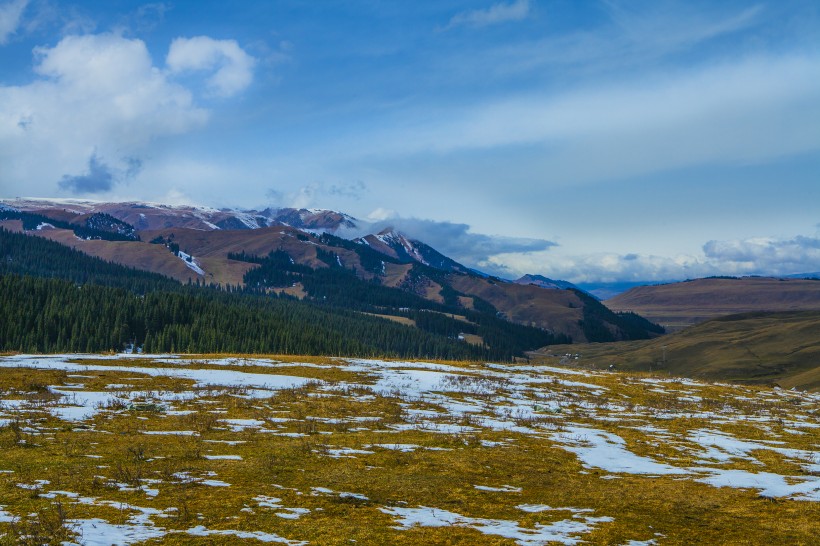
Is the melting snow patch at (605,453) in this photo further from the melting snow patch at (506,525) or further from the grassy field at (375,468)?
the melting snow patch at (506,525)

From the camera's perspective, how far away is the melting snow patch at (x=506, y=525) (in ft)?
41.9

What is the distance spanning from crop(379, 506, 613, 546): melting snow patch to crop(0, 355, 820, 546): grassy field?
Result: 0.26 feet

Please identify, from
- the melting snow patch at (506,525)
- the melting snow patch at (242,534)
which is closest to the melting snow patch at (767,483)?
the melting snow patch at (506,525)

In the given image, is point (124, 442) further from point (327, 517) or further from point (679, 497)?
point (679, 497)

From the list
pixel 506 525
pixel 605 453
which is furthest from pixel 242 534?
pixel 605 453

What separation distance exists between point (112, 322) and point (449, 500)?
570ft

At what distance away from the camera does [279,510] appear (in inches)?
553

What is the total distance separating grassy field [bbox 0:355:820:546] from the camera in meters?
13.0

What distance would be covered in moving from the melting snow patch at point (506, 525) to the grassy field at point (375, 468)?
80mm

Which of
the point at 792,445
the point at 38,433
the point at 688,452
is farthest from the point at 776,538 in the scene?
the point at 38,433

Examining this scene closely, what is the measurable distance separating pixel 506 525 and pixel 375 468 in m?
6.83

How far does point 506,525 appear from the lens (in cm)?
1377

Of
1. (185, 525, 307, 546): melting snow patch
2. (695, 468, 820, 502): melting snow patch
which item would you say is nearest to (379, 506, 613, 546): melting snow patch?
(185, 525, 307, 546): melting snow patch

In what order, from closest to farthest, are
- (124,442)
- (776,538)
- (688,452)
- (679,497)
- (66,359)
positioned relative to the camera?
(776,538)
(679,497)
(124,442)
(688,452)
(66,359)
